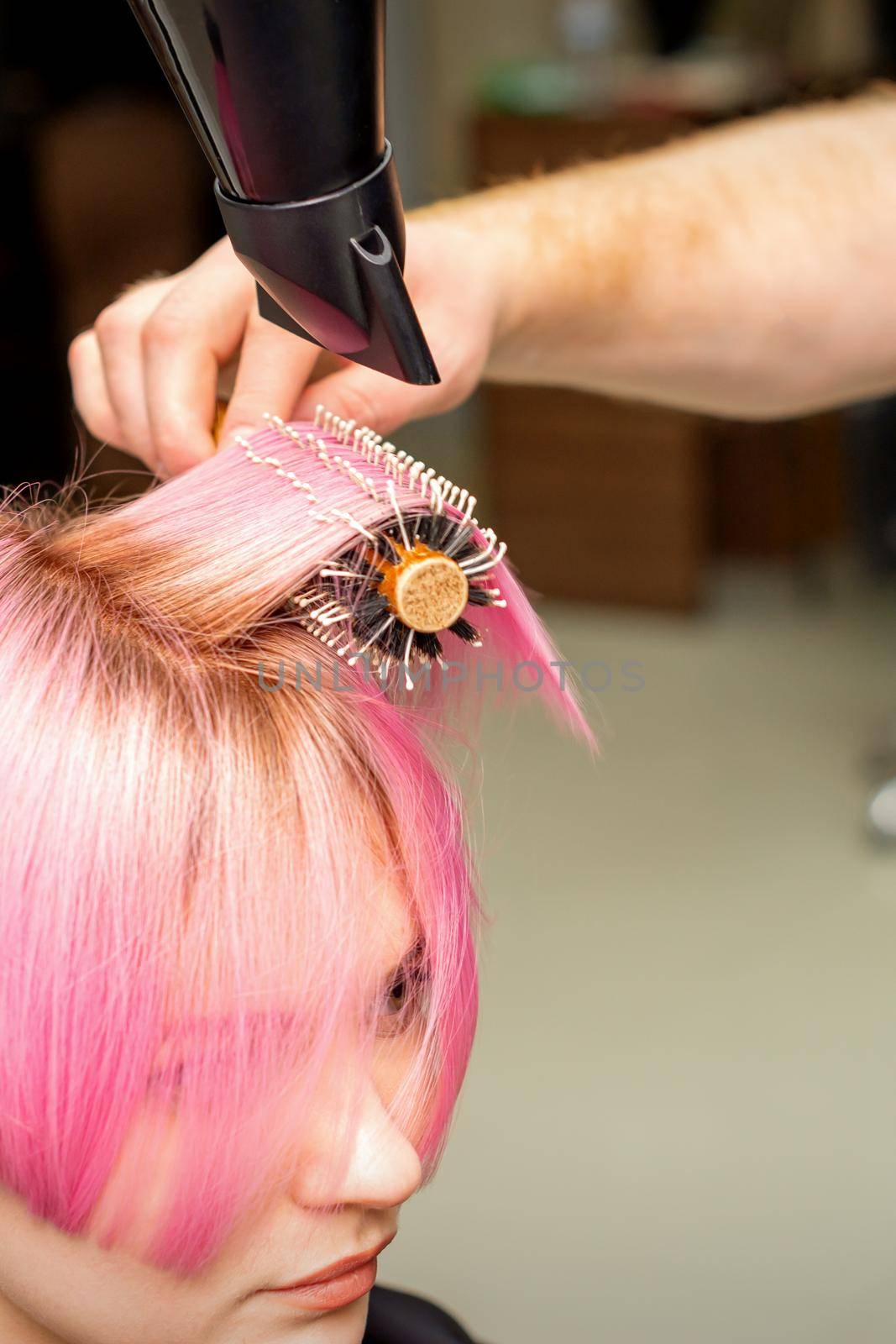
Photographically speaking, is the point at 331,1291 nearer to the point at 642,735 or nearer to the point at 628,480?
the point at 642,735

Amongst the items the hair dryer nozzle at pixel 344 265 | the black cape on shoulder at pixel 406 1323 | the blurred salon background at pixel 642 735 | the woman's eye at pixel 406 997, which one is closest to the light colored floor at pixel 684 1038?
the blurred salon background at pixel 642 735

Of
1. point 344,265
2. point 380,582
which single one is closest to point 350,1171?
point 380,582

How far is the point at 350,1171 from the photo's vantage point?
65 cm

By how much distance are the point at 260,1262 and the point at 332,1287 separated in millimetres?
45

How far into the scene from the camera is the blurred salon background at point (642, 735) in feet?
5.58

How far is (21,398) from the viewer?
10.7 ft

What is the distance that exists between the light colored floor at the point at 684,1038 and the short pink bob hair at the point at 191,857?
423 millimetres

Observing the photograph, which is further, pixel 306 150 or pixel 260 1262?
pixel 260 1262

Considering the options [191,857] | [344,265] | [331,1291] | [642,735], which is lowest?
[642,735]

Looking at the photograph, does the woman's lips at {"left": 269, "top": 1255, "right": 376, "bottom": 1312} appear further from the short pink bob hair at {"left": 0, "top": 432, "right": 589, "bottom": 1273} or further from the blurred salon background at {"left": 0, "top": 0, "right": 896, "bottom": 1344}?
the blurred salon background at {"left": 0, "top": 0, "right": 896, "bottom": 1344}

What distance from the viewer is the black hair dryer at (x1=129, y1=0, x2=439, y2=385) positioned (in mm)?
478

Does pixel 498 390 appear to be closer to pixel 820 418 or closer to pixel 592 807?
pixel 820 418

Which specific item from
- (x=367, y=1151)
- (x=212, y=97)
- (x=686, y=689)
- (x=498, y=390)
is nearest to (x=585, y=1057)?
(x=686, y=689)

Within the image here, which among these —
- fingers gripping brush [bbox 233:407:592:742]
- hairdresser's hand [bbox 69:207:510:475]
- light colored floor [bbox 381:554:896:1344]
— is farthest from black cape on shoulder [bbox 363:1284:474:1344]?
hairdresser's hand [bbox 69:207:510:475]
